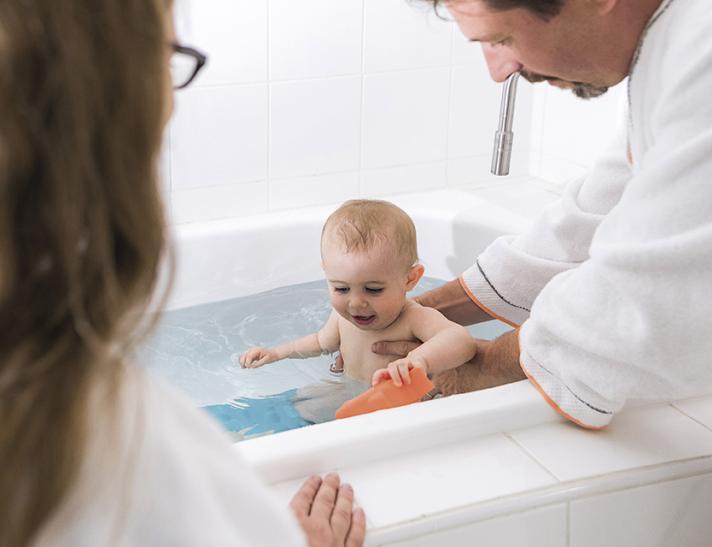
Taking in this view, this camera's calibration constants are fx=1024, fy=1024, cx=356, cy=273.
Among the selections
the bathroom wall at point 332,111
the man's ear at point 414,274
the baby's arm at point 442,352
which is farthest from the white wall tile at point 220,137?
the baby's arm at point 442,352

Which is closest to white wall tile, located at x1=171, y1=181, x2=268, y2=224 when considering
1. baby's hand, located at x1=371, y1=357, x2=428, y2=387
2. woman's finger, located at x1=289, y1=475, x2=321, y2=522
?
baby's hand, located at x1=371, y1=357, x2=428, y2=387

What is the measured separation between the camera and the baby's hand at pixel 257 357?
6.00 ft

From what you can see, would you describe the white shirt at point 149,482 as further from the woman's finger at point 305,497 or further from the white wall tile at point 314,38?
the white wall tile at point 314,38

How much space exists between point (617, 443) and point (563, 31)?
20.4 inches

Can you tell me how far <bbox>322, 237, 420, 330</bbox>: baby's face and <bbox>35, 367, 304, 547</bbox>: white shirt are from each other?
118 centimetres

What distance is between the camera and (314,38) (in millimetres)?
2211

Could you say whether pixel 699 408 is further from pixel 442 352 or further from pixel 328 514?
pixel 328 514

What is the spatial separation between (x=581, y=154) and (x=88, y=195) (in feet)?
6.80

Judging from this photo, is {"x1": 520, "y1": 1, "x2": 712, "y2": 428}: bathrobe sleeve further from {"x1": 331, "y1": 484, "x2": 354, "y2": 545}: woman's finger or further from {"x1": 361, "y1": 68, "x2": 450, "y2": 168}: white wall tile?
{"x1": 361, "y1": 68, "x2": 450, "y2": 168}: white wall tile

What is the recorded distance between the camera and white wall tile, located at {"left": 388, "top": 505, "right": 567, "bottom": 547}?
3.77 ft

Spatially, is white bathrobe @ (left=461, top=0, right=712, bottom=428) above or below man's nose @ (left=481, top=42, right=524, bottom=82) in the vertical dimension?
below

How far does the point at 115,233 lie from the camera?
0.52 meters

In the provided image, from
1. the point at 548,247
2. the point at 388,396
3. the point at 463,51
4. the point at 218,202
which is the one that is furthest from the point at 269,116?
the point at 388,396

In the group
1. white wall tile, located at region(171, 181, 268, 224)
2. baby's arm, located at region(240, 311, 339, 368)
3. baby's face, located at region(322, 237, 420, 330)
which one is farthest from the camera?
white wall tile, located at region(171, 181, 268, 224)
